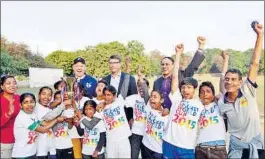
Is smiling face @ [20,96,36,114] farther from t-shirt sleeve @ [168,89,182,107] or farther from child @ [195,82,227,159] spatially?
child @ [195,82,227,159]

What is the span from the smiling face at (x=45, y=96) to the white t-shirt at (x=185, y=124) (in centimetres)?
179

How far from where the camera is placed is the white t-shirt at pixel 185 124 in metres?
4.12

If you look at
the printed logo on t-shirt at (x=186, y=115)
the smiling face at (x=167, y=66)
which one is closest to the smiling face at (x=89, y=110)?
the smiling face at (x=167, y=66)

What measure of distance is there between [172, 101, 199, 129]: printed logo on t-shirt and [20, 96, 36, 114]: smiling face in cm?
190

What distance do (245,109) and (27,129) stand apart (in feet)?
8.92

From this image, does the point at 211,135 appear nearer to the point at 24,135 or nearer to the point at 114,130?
the point at 114,130

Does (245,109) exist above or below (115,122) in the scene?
above

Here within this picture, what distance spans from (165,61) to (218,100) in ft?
2.78

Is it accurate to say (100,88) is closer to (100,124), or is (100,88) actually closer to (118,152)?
(100,124)

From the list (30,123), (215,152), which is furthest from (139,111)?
(30,123)

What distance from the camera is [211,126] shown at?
4090mm

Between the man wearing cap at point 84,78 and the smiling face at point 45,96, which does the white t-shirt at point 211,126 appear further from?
the smiling face at point 45,96

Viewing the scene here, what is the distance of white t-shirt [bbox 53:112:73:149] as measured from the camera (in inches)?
194

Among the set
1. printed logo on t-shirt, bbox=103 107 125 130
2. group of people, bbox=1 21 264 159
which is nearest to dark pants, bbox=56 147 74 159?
group of people, bbox=1 21 264 159
